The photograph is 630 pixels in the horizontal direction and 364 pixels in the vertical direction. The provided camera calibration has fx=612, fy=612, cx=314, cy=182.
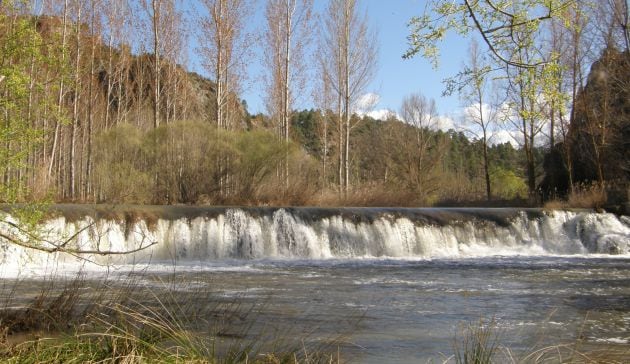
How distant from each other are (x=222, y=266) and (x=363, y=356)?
820 centimetres

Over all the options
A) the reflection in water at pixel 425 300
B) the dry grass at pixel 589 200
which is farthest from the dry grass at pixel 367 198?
the reflection in water at pixel 425 300

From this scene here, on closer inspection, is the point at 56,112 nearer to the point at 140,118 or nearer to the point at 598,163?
the point at 598,163

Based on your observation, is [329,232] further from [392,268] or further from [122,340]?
[122,340]

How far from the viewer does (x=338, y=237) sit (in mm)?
16500

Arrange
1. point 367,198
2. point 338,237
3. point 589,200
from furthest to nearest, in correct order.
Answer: point 367,198 → point 589,200 → point 338,237

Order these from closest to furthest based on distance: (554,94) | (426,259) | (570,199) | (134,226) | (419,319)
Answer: (554,94) → (419,319) → (134,226) → (426,259) → (570,199)

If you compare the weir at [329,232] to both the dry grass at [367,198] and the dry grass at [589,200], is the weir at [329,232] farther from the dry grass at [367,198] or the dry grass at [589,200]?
the dry grass at [367,198]

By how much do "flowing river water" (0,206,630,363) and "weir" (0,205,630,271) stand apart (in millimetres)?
37

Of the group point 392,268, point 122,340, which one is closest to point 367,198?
point 392,268

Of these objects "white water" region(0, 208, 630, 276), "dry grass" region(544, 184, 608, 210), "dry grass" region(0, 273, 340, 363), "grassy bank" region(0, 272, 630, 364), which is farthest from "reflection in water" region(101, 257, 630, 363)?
"dry grass" region(544, 184, 608, 210)

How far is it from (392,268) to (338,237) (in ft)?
10.6

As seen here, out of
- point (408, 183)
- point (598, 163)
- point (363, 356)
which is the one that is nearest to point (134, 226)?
point (363, 356)

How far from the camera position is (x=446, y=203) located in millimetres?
30672

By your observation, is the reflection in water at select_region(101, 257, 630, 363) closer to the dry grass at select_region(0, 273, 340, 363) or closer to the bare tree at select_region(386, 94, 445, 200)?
the dry grass at select_region(0, 273, 340, 363)
